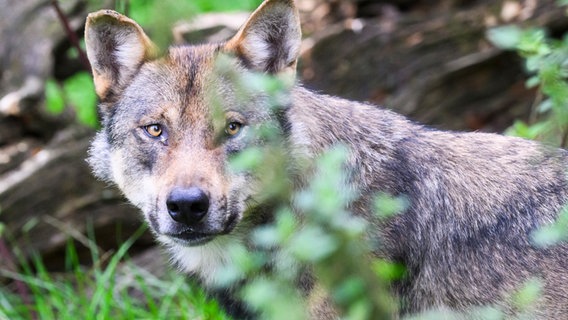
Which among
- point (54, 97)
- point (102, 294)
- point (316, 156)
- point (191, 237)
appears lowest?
point (102, 294)

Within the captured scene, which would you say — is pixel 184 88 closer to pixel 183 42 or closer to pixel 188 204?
pixel 188 204

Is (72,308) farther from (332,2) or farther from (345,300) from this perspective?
(345,300)

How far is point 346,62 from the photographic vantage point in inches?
363

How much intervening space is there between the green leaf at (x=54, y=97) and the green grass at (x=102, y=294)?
4.59 feet

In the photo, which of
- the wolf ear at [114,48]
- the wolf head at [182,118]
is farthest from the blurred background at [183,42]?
the wolf head at [182,118]

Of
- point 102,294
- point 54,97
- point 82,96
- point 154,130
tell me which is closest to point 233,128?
point 154,130

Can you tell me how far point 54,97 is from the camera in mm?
8508

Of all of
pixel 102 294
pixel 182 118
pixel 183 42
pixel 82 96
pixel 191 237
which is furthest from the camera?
pixel 82 96

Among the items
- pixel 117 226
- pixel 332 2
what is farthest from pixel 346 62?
pixel 117 226

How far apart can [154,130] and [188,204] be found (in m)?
0.73

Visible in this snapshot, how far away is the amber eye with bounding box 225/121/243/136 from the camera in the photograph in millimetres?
4859

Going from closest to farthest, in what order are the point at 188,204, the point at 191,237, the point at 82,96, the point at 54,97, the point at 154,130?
the point at 188,204
the point at 191,237
the point at 154,130
the point at 54,97
the point at 82,96

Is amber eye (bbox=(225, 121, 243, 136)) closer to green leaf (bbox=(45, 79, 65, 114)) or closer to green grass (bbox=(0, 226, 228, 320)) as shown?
green grass (bbox=(0, 226, 228, 320))

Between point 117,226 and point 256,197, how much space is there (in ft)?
12.6
